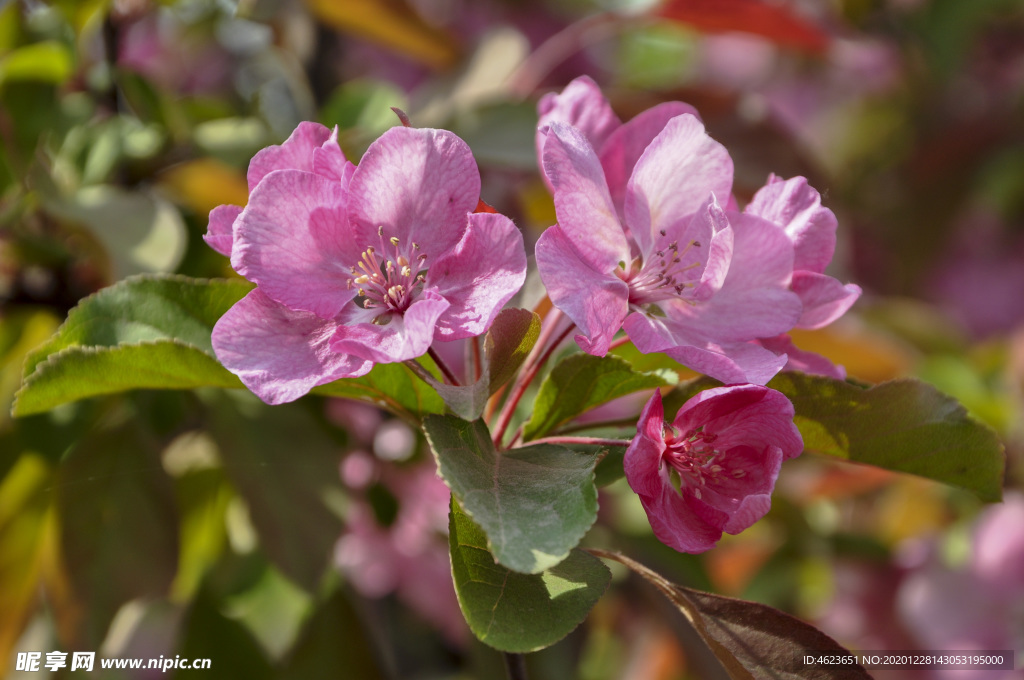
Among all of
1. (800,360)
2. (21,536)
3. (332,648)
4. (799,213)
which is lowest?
(332,648)

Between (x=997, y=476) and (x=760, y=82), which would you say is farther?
(x=760, y=82)

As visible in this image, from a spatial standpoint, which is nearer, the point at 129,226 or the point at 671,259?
the point at 671,259

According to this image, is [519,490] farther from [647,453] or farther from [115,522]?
[115,522]

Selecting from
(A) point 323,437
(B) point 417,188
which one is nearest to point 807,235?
(B) point 417,188

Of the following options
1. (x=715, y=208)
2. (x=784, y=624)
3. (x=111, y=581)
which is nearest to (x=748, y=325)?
(x=715, y=208)

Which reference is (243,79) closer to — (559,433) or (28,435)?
(28,435)

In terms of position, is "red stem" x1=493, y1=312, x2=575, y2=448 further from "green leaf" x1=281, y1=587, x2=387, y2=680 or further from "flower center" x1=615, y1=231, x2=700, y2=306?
"green leaf" x1=281, y1=587, x2=387, y2=680

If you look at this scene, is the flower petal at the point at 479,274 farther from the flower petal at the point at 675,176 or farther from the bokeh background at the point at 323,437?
the bokeh background at the point at 323,437

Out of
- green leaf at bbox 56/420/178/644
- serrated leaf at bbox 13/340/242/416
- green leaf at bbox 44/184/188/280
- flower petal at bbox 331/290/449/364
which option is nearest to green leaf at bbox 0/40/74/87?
green leaf at bbox 44/184/188/280
